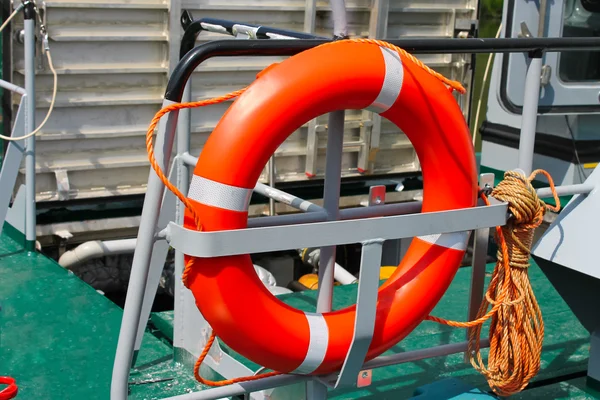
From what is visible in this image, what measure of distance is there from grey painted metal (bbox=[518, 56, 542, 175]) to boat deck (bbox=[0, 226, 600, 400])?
2.99 feet

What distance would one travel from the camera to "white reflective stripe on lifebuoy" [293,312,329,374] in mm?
2275

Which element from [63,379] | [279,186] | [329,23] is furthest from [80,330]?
[329,23]

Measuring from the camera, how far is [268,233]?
206 cm

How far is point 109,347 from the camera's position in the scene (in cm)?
329

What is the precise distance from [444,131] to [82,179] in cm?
331

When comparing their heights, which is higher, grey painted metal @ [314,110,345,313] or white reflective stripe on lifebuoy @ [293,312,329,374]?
grey painted metal @ [314,110,345,313]

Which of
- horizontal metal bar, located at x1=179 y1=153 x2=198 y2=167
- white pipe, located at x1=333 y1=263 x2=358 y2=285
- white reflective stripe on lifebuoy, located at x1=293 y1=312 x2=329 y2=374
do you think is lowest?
white pipe, located at x1=333 y1=263 x2=358 y2=285

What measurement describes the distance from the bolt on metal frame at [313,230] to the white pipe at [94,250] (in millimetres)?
2240

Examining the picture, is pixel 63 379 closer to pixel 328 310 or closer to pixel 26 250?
pixel 328 310

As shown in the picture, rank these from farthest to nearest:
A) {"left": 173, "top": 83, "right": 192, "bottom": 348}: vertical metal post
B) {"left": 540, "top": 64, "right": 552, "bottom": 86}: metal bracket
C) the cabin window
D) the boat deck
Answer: the cabin window < {"left": 540, "top": 64, "right": 552, "bottom": 86}: metal bracket < the boat deck < {"left": 173, "top": 83, "right": 192, "bottom": 348}: vertical metal post

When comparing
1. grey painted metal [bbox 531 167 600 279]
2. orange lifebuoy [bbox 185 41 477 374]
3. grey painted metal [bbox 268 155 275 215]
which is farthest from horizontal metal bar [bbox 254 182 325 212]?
grey painted metal [bbox 268 155 275 215]

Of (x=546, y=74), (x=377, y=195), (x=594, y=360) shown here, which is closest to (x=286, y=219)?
(x=377, y=195)

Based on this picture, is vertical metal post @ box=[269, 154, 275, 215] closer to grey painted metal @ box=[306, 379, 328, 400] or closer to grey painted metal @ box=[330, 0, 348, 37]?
grey painted metal @ box=[306, 379, 328, 400]

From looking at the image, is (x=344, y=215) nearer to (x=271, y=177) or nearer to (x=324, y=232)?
(x=324, y=232)
